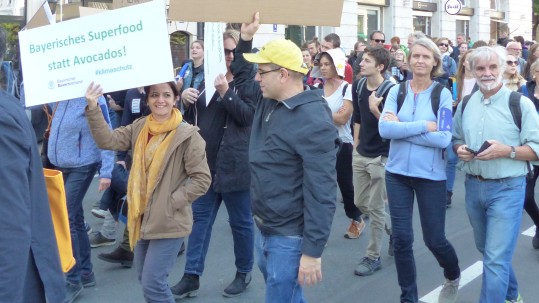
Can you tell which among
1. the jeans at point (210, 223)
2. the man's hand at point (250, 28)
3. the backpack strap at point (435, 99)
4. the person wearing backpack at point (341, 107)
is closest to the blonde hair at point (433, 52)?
the backpack strap at point (435, 99)

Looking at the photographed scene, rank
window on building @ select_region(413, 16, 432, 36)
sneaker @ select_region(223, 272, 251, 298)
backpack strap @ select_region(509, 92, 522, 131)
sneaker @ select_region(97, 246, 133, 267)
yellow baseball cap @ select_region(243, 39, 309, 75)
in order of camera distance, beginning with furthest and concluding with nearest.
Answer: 1. window on building @ select_region(413, 16, 432, 36)
2. sneaker @ select_region(97, 246, 133, 267)
3. sneaker @ select_region(223, 272, 251, 298)
4. backpack strap @ select_region(509, 92, 522, 131)
5. yellow baseball cap @ select_region(243, 39, 309, 75)

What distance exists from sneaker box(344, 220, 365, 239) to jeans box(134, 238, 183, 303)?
2.90m

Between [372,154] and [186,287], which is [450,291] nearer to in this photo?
[372,154]

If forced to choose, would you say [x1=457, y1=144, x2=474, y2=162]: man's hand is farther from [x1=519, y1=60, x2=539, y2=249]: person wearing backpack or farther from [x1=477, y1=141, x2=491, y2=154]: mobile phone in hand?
[x1=519, y1=60, x2=539, y2=249]: person wearing backpack

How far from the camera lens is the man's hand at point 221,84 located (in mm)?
4449

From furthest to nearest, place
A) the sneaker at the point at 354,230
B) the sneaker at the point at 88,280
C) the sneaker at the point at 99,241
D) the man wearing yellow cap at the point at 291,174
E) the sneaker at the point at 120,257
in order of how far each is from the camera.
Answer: the sneaker at the point at 354,230
the sneaker at the point at 99,241
the sneaker at the point at 120,257
the sneaker at the point at 88,280
the man wearing yellow cap at the point at 291,174

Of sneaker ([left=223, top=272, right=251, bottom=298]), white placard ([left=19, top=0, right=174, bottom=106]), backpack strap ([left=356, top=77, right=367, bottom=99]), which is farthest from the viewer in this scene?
backpack strap ([left=356, top=77, right=367, bottom=99])

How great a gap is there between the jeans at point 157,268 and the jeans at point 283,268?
2.71 feet

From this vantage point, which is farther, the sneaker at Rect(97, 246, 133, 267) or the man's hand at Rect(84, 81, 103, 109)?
the sneaker at Rect(97, 246, 133, 267)

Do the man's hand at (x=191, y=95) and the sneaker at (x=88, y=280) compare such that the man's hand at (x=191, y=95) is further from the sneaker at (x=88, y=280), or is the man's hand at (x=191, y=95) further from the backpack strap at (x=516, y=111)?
the backpack strap at (x=516, y=111)

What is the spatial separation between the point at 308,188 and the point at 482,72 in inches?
63.6

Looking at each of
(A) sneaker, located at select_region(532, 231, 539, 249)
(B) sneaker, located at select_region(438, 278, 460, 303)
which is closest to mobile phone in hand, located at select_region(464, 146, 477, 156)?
(B) sneaker, located at select_region(438, 278, 460, 303)

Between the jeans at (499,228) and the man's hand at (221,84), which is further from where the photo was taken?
the man's hand at (221,84)

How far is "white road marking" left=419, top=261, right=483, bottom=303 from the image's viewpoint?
5.00 metres
